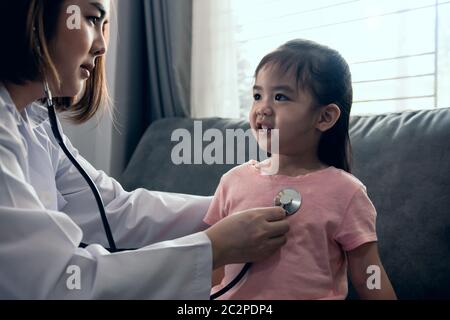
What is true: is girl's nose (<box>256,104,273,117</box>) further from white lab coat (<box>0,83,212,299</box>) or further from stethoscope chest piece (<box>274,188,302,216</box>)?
white lab coat (<box>0,83,212,299</box>)

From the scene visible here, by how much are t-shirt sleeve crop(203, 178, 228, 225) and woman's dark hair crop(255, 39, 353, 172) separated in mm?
223

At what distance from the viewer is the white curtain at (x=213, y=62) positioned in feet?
6.42

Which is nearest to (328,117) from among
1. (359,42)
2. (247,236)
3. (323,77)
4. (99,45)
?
(323,77)

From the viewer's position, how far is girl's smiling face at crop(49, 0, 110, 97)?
0.91m

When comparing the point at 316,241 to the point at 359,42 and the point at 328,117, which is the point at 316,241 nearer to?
the point at 328,117

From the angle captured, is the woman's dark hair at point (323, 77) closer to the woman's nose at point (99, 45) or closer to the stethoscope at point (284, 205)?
the stethoscope at point (284, 205)

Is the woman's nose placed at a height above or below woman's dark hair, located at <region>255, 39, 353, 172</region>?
above

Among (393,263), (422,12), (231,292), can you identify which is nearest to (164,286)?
(231,292)

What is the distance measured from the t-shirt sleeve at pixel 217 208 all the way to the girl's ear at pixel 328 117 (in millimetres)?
243

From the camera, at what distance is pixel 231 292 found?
0.93 m

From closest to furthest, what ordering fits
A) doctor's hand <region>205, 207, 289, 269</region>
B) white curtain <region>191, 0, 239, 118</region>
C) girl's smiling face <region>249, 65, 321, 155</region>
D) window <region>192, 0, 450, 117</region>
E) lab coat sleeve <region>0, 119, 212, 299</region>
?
lab coat sleeve <region>0, 119, 212, 299</region>, doctor's hand <region>205, 207, 289, 269</region>, girl's smiling face <region>249, 65, 321, 155</region>, window <region>192, 0, 450, 117</region>, white curtain <region>191, 0, 239, 118</region>

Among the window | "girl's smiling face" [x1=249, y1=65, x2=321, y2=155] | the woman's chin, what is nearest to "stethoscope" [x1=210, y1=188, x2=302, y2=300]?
"girl's smiling face" [x1=249, y1=65, x2=321, y2=155]

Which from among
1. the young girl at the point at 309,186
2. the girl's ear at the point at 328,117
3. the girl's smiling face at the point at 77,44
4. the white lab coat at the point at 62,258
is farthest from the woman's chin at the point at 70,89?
the girl's ear at the point at 328,117

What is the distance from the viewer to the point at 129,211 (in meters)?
1.21
